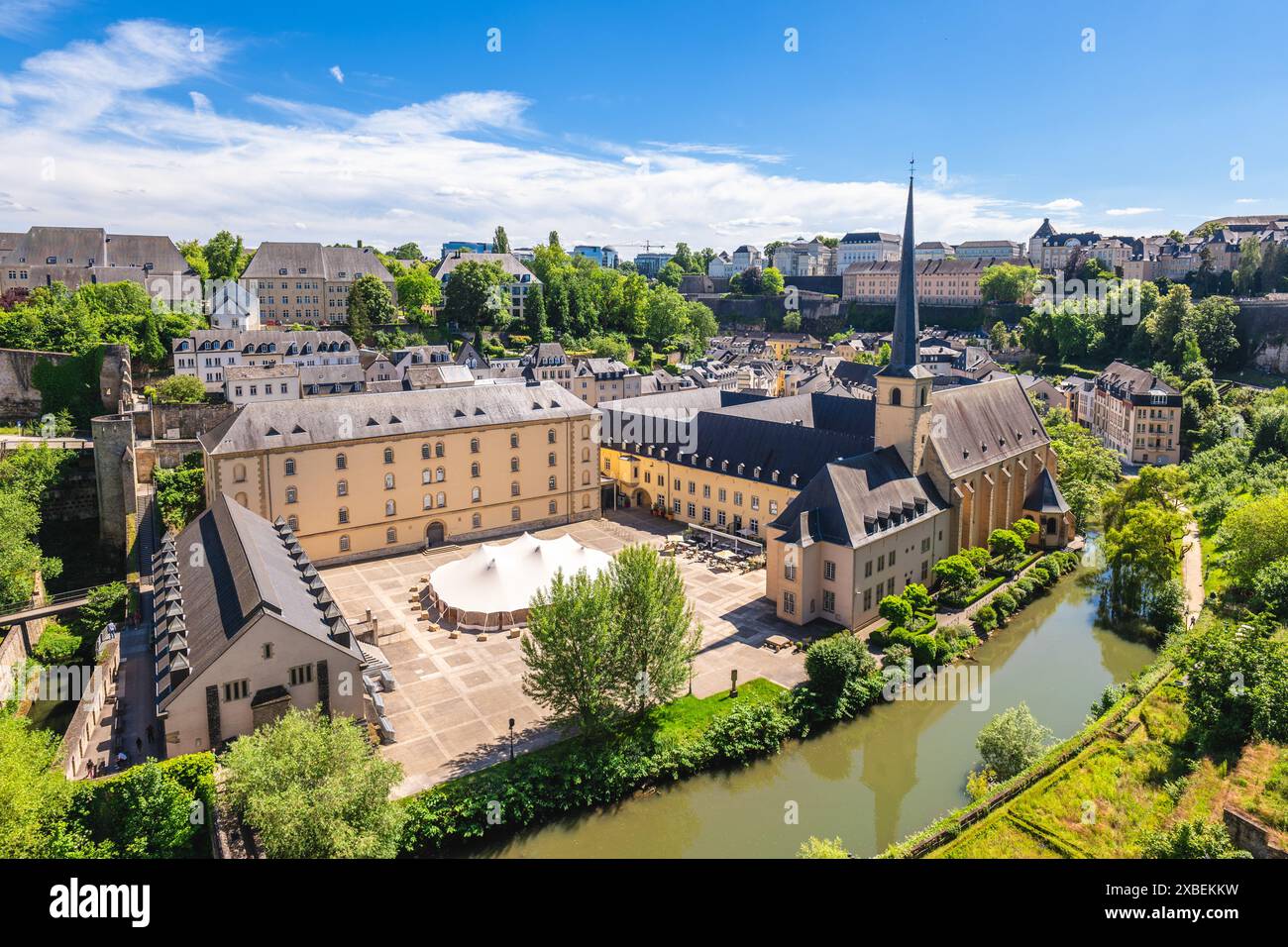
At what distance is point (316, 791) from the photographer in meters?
18.7

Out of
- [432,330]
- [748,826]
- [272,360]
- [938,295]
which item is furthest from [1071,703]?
[938,295]

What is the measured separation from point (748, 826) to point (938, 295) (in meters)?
130

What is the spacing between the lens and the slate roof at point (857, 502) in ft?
113

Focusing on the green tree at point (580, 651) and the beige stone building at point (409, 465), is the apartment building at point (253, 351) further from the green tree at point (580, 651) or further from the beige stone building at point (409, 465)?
the green tree at point (580, 651)

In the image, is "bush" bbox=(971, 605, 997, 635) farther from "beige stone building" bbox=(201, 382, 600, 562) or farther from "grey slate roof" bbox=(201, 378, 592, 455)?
"grey slate roof" bbox=(201, 378, 592, 455)

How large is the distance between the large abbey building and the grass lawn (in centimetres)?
605

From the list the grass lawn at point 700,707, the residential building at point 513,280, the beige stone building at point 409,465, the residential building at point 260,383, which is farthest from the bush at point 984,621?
the residential building at point 513,280

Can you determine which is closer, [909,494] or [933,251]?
[909,494]

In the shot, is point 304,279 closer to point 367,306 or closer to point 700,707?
point 367,306

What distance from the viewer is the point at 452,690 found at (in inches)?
1138

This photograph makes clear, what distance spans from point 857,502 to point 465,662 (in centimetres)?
1720

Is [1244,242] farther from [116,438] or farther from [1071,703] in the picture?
[116,438]

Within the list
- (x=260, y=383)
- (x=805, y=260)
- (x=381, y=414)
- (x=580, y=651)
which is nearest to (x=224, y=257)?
(x=260, y=383)

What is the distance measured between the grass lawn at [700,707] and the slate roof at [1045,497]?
25.2 meters
